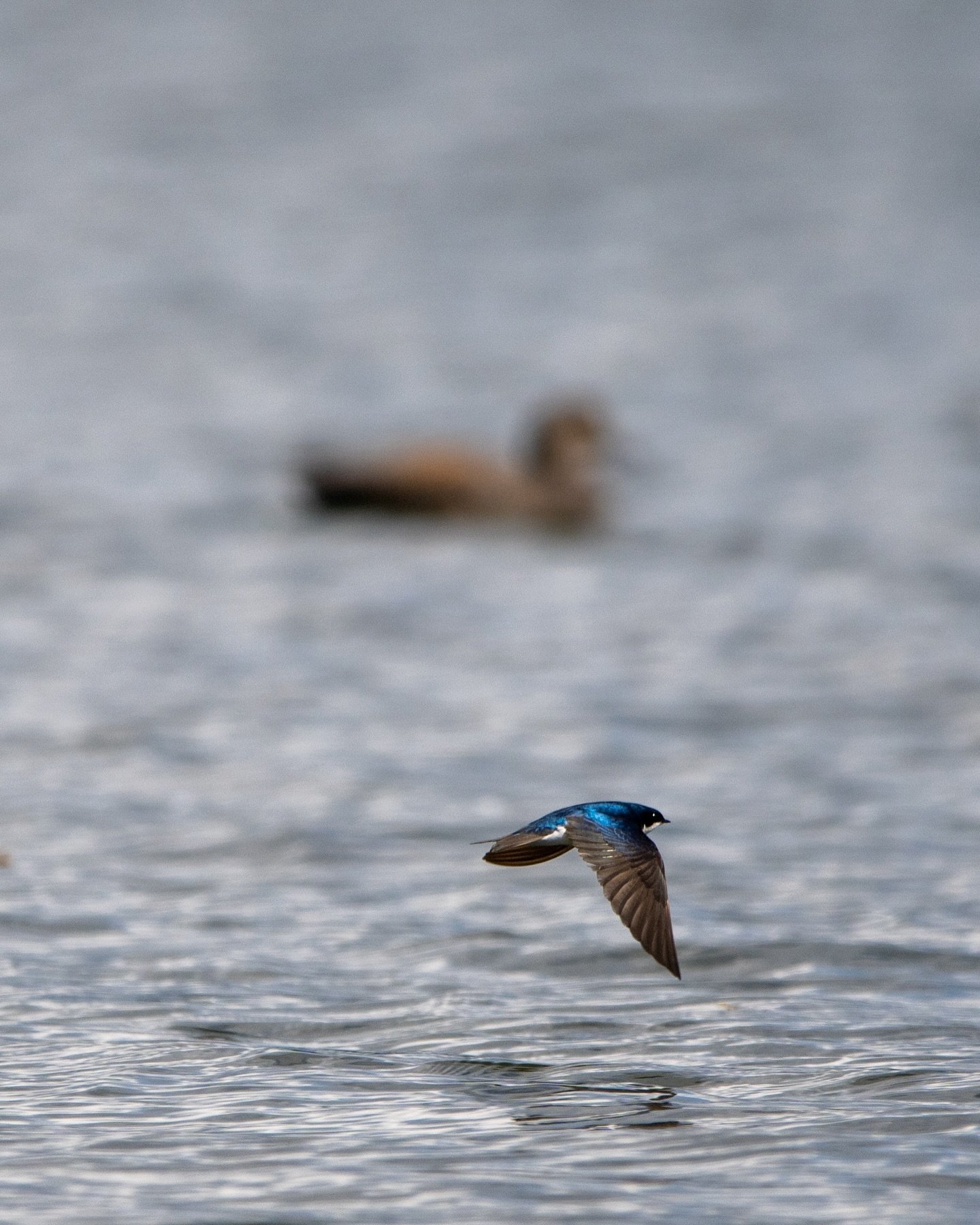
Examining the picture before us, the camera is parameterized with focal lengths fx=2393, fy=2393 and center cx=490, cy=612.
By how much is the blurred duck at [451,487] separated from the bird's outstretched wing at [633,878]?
9.34 metres

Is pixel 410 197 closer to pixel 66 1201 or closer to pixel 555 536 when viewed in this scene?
pixel 555 536

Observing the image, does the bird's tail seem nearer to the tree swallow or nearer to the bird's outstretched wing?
the tree swallow

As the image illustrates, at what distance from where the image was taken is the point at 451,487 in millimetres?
14820

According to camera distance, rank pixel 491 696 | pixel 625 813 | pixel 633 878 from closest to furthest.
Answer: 1. pixel 633 878
2. pixel 625 813
3. pixel 491 696

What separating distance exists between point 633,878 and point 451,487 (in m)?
9.60

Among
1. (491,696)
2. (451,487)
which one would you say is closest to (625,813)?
(491,696)

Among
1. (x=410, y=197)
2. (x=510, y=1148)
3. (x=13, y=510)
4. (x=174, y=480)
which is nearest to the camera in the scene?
(x=510, y=1148)

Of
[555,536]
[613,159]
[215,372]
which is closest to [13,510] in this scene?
[555,536]

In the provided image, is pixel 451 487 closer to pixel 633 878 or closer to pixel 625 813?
pixel 625 813

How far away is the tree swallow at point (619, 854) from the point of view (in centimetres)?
521

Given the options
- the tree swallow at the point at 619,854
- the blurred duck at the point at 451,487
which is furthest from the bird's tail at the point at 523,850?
the blurred duck at the point at 451,487

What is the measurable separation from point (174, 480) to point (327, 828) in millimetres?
7887

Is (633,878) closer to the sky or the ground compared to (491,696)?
closer to the ground

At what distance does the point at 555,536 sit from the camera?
1452 centimetres
